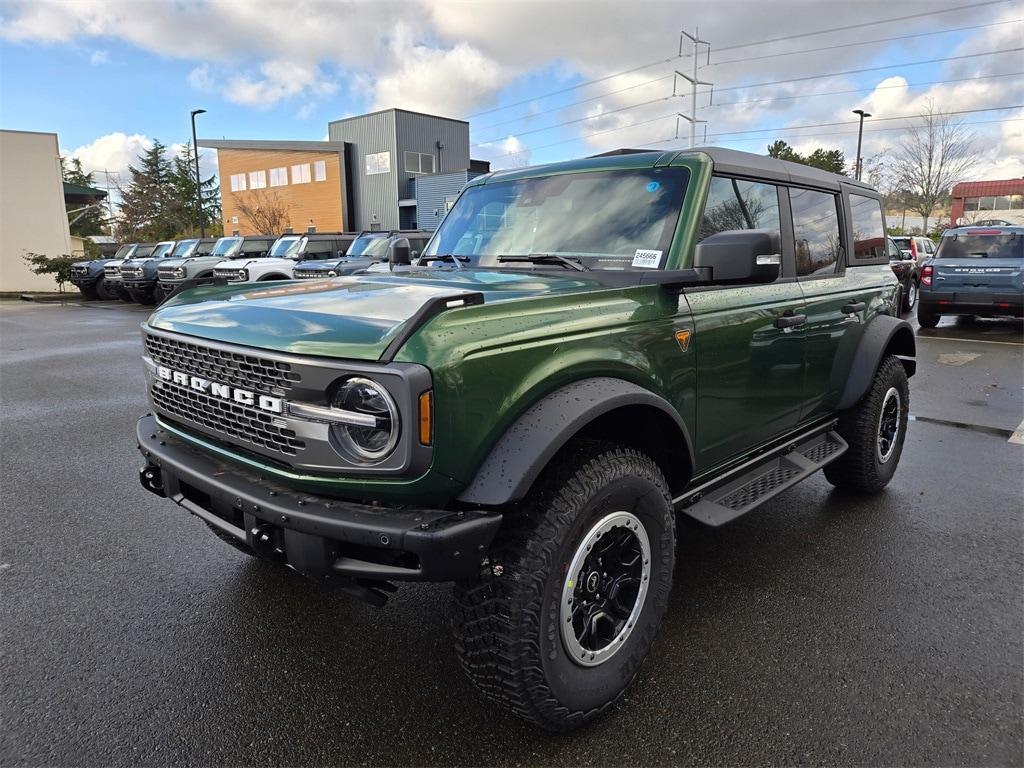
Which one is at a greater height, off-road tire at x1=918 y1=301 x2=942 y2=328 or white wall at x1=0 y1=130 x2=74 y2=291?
white wall at x1=0 y1=130 x2=74 y2=291

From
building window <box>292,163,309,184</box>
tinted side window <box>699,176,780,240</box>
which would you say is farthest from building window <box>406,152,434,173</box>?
tinted side window <box>699,176,780,240</box>

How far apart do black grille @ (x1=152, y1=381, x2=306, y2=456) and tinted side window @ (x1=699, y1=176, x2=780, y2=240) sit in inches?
77.3

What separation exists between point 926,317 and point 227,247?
1678cm

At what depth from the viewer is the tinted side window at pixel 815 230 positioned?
12.7 ft

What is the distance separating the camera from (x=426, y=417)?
6.57ft

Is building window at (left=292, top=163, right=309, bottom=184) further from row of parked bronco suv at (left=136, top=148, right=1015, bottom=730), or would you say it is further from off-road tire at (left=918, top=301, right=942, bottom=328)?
row of parked bronco suv at (left=136, top=148, right=1015, bottom=730)

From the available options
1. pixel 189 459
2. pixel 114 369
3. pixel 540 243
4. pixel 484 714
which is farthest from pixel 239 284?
pixel 114 369

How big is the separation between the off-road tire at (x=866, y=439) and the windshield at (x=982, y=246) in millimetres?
9915

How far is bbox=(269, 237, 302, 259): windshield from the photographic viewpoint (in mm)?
17531

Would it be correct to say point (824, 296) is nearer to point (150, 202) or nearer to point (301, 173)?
point (301, 173)

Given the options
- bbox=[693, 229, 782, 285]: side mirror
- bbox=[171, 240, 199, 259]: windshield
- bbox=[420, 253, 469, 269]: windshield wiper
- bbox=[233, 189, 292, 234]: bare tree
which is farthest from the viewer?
bbox=[233, 189, 292, 234]: bare tree

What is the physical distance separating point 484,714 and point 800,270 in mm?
2771

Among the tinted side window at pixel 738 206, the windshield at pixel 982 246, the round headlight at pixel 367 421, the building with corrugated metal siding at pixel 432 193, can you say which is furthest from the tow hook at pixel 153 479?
the building with corrugated metal siding at pixel 432 193

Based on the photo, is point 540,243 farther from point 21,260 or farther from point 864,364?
point 21,260
